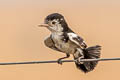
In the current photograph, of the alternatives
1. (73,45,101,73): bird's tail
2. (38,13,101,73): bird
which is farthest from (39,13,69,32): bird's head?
(73,45,101,73): bird's tail

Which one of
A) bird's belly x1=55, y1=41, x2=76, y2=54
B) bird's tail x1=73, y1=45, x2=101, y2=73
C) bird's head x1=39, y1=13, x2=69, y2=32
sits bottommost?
bird's tail x1=73, y1=45, x2=101, y2=73

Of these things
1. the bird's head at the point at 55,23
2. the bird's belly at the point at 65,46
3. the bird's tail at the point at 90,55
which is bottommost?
the bird's tail at the point at 90,55

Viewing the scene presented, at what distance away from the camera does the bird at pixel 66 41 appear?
333cm

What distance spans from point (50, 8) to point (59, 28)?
1119 mm

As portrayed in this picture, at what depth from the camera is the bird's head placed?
332cm

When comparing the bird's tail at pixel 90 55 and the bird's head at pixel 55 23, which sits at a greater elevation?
the bird's head at pixel 55 23

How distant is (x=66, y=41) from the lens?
3.35 metres

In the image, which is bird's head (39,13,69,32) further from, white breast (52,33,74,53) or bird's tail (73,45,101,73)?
bird's tail (73,45,101,73)

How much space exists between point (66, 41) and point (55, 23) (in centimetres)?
11

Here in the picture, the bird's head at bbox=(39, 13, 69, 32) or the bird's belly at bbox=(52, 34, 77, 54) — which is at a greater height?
the bird's head at bbox=(39, 13, 69, 32)

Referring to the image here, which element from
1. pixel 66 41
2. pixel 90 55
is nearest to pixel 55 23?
pixel 66 41

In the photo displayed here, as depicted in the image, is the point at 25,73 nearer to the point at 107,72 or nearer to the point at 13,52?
the point at 13,52

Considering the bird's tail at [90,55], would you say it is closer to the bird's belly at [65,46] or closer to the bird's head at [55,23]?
the bird's belly at [65,46]

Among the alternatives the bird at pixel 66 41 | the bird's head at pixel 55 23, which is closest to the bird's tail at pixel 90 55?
the bird at pixel 66 41
